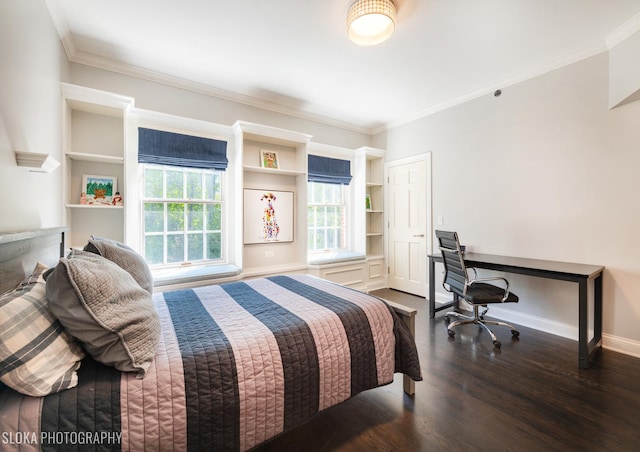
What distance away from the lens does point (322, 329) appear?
1.44 m

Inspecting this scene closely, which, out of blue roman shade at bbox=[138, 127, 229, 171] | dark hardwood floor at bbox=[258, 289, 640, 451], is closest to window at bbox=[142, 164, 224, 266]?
blue roman shade at bbox=[138, 127, 229, 171]

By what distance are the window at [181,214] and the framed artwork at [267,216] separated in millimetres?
328

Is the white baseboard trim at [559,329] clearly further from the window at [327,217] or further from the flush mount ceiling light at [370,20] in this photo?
the flush mount ceiling light at [370,20]

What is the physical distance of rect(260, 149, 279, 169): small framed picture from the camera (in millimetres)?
3486

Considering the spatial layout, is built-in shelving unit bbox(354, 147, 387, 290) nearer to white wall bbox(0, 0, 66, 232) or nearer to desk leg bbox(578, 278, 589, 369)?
desk leg bbox(578, 278, 589, 369)

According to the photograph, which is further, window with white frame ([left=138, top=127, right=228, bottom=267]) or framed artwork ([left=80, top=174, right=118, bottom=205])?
window with white frame ([left=138, top=127, right=228, bottom=267])

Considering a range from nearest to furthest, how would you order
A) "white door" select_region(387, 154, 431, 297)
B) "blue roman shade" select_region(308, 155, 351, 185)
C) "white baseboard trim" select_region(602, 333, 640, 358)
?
1. "white baseboard trim" select_region(602, 333, 640, 358)
2. "white door" select_region(387, 154, 431, 297)
3. "blue roman shade" select_region(308, 155, 351, 185)

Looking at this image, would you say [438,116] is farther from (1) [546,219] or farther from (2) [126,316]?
(2) [126,316]

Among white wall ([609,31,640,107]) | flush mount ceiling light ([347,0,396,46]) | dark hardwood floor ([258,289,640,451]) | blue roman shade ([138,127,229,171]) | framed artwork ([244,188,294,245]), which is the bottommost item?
dark hardwood floor ([258,289,640,451])

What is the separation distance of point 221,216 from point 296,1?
7.58 feet

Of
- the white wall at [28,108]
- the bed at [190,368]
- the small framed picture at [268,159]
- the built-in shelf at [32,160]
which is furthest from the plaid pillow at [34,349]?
the small framed picture at [268,159]

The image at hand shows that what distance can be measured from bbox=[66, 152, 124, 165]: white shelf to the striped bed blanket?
4.89 ft

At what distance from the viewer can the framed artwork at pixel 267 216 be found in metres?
3.40

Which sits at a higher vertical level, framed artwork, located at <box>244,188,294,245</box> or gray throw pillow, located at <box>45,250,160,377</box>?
framed artwork, located at <box>244,188,294,245</box>
